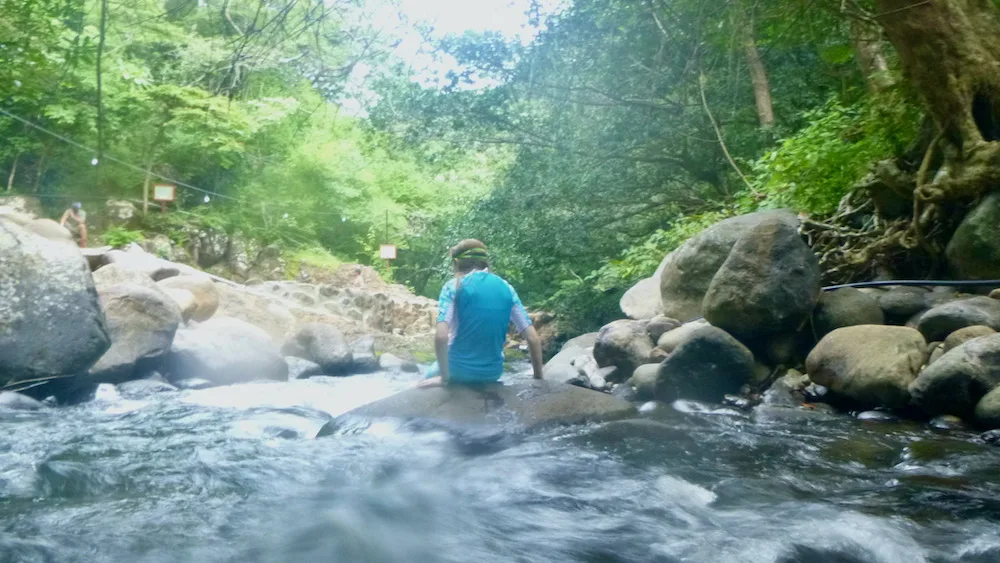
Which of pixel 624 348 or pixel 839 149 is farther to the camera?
pixel 839 149

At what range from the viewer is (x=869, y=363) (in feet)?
19.1

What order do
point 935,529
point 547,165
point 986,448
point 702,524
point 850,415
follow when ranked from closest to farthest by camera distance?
point 935,529 → point 702,524 → point 986,448 → point 850,415 → point 547,165

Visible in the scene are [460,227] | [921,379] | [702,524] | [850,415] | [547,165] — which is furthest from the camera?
[460,227]

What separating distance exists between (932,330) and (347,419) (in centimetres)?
423

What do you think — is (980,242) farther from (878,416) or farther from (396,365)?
(396,365)

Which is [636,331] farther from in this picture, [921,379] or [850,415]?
[921,379]

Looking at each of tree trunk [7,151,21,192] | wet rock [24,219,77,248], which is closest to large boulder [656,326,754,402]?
wet rock [24,219,77,248]

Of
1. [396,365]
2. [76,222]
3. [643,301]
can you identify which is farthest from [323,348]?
[76,222]

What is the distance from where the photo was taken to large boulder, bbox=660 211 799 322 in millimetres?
8250

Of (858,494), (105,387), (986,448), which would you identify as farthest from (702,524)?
(105,387)

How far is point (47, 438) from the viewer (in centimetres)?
548

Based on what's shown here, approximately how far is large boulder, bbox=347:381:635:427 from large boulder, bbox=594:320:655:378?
2.13m

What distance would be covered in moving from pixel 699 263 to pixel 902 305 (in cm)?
213

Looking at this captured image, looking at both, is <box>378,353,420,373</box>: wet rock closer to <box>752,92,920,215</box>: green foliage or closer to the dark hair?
<box>752,92,920,215</box>: green foliage
